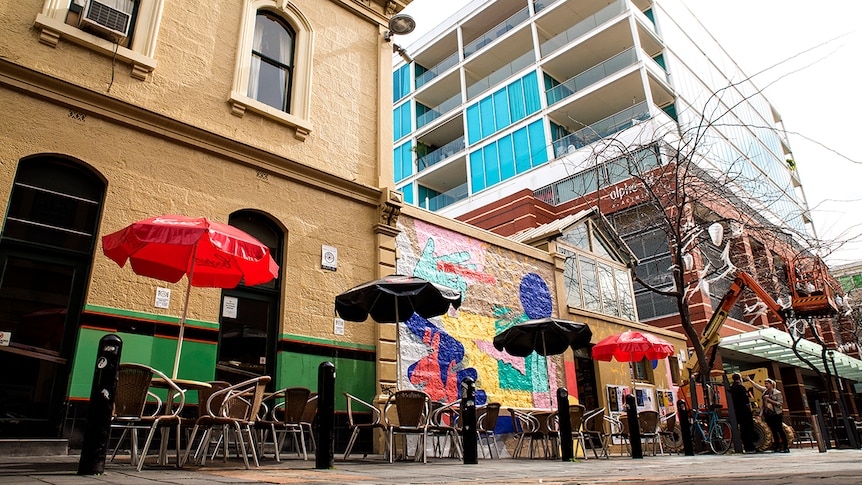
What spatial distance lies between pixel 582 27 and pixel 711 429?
26621mm

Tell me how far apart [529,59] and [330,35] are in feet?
84.0

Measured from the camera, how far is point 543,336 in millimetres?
10422

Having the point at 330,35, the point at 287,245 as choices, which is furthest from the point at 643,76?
the point at 287,245

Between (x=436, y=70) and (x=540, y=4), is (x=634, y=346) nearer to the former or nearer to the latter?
(x=540, y=4)

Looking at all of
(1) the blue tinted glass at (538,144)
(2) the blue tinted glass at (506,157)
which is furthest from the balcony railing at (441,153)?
(1) the blue tinted glass at (538,144)

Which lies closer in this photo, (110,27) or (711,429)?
(110,27)

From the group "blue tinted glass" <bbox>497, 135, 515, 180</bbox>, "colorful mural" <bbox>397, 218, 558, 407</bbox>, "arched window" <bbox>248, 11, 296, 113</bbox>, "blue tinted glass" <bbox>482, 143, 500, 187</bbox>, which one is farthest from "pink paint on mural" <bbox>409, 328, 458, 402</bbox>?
"blue tinted glass" <bbox>482, 143, 500, 187</bbox>

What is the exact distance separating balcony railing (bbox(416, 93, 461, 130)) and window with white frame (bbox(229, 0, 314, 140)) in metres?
27.8

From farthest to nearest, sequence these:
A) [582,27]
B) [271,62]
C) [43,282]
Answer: [582,27], [271,62], [43,282]

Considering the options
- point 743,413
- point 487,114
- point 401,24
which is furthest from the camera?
point 487,114

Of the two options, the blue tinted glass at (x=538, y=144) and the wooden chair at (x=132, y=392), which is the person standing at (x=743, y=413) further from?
the blue tinted glass at (x=538, y=144)

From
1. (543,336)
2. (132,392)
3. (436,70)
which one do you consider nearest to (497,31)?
(436,70)

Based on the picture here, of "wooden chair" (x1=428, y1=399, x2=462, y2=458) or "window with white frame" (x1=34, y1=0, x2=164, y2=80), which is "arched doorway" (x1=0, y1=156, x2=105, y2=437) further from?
"wooden chair" (x1=428, y1=399, x2=462, y2=458)

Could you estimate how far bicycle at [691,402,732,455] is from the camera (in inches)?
484
